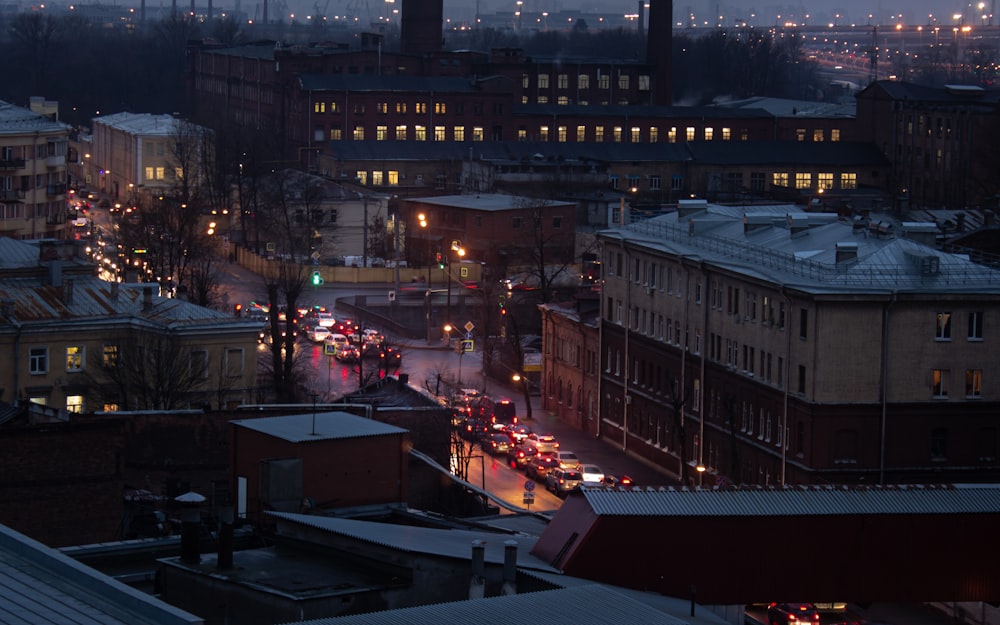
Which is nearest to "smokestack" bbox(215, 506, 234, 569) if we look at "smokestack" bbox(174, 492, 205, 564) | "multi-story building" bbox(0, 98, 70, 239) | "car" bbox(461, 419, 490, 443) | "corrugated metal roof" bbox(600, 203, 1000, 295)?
"smokestack" bbox(174, 492, 205, 564)

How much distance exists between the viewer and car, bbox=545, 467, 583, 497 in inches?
1378

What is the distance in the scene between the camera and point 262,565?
18406 millimetres

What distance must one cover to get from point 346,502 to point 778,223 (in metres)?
21.0

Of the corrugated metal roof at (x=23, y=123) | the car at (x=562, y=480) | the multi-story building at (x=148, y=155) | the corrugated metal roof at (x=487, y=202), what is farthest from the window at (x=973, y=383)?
the multi-story building at (x=148, y=155)

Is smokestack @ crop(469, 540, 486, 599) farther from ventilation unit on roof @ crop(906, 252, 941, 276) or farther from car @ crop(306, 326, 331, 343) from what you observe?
car @ crop(306, 326, 331, 343)

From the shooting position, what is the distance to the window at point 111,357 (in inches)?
1385

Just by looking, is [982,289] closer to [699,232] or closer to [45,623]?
[699,232]

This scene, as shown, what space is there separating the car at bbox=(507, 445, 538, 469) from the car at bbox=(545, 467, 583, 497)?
1715 millimetres

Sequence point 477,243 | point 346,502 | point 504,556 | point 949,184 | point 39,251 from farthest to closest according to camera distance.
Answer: point 949,184, point 477,243, point 39,251, point 346,502, point 504,556

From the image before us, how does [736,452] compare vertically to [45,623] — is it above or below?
below

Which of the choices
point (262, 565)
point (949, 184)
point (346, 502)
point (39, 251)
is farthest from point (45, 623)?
point (949, 184)

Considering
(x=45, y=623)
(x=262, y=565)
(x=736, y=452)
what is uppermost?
(x=45, y=623)

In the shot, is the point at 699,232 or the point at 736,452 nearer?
the point at 736,452

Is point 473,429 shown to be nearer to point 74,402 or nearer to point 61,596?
point 74,402
